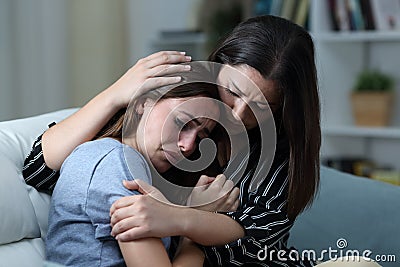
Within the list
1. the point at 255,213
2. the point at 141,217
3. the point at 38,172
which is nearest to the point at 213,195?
the point at 255,213

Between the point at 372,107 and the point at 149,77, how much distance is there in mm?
1873

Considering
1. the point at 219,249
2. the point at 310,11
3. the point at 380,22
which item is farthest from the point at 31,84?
the point at 219,249

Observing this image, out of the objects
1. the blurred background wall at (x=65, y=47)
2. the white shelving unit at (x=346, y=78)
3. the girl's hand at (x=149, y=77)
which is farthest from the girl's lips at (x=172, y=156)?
the blurred background wall at (x=65, y=47)

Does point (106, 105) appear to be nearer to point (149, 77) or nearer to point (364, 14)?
point (149, 77)

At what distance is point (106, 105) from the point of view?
4.38 feet

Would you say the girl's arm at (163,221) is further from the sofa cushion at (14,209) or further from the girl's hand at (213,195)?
the sofa cushion at (14,209)

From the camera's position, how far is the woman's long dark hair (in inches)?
51.7

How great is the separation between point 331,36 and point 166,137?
75.5 inches

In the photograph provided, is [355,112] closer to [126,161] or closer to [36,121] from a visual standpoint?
[36,121]

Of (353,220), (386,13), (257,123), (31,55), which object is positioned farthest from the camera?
(31,55)

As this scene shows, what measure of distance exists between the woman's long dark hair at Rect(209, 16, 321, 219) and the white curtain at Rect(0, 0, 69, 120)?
2003mm

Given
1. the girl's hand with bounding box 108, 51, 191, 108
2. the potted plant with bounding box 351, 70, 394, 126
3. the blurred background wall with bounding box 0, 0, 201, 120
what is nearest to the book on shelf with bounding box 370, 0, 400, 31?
the potted plant with bounding box 351, 70, 394, 126

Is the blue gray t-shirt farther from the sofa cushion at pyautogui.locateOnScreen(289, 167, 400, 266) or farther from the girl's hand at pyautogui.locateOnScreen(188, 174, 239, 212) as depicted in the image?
the sofa cushion at pyautogui.locateOnScreen(289, 167, 400, 266)

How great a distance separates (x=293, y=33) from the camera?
53.5 inches
